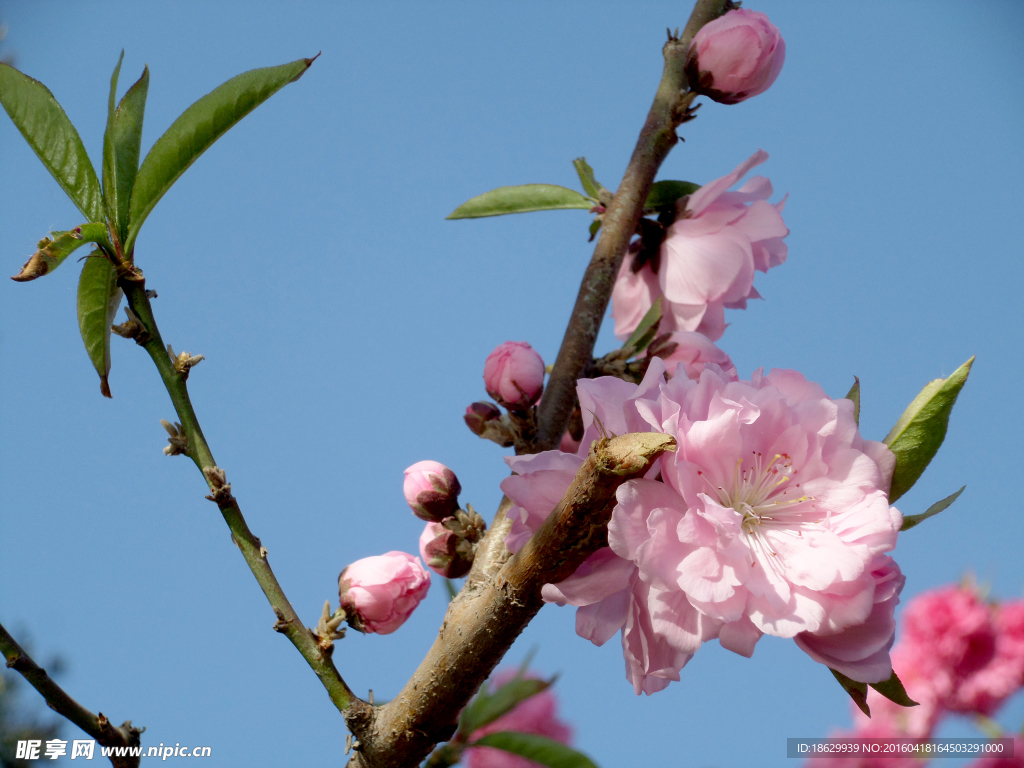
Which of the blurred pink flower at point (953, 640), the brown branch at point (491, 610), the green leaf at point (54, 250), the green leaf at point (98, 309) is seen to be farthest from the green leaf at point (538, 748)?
the blurred pink flower at point (953, 640)

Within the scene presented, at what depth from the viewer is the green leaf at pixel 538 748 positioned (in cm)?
80

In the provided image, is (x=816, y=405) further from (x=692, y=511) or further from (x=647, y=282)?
(x=647, y=282)

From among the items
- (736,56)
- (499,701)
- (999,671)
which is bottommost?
(999,671)

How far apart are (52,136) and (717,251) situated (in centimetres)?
78

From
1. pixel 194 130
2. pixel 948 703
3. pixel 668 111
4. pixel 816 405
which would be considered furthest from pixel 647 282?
pixel 948 703

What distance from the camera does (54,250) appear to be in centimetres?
71

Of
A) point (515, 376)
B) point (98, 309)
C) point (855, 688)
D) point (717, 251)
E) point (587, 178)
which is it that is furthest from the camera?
point (587, 178)

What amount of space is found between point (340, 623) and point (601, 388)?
40cm

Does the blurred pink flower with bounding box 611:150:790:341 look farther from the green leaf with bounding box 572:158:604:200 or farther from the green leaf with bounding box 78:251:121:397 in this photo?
the green leaf with bounding box 78:251:121:397

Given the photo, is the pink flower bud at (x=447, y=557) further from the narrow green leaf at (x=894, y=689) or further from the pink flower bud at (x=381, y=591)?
the narrow green leaf at (x=894, y=689)

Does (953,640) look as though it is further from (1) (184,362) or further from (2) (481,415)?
(1) (184,362)

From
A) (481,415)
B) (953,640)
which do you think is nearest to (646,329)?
(481,415)

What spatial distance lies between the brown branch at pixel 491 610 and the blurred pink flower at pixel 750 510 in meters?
0.03

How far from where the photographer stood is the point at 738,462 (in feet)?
2.00
